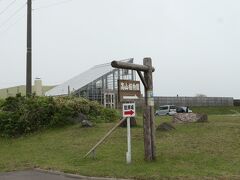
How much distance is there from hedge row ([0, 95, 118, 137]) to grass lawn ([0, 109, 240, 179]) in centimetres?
171

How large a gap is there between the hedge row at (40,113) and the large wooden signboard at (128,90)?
1010 cm

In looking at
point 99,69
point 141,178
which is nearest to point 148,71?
point 141,178

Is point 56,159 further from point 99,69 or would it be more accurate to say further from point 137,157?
point 99,69

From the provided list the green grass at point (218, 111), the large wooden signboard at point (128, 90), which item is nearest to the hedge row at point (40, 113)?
the large wooden signboard at point (128, 90)

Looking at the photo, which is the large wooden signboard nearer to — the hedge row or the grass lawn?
the grass lawn

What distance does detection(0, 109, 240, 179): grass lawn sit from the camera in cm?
1114

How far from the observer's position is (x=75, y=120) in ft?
75.5

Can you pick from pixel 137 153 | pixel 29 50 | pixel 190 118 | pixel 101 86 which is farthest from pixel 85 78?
pixel 137 153

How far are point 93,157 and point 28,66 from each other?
12.7m

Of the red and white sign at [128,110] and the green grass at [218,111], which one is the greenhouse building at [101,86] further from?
the red and white sign at [128,110]

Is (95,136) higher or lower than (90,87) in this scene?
lower

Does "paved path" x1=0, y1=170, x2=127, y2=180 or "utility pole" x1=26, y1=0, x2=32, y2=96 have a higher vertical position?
"utility pole" x1=26, y1=0, x2=32, y2=96

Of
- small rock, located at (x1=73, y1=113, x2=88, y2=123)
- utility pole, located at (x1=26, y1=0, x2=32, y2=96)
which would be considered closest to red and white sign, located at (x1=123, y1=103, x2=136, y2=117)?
small rock, located at (x1=73, y1=113, x2=88, y2=123)

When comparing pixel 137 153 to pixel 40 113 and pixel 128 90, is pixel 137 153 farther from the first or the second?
pixel 40 113
